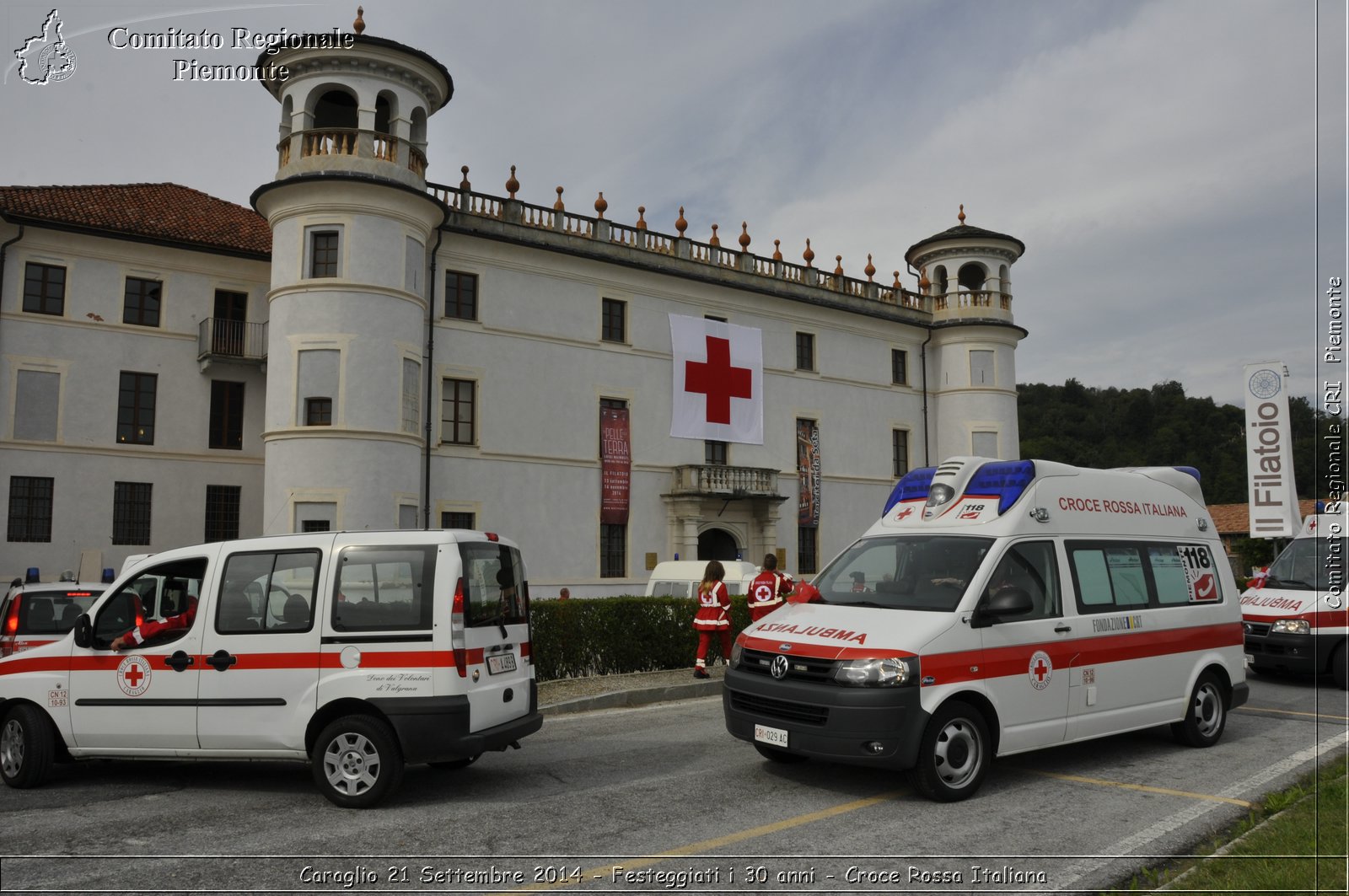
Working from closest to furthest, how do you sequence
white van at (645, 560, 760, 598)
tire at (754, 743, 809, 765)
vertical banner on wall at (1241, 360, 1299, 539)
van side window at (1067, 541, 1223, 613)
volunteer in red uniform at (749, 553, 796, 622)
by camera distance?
tire at (754, 743, 809, 765)
van side window at (1067, 541, 1223, 613)
volunteer in red uniform at (749, 553, 796, 622)
white van at (645, 560, 760, 598)
vertical banner on wall at (1241, 360, 1299, 539)

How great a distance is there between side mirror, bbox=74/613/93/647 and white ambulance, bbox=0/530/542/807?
14 mm

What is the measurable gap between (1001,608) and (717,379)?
2536 cm

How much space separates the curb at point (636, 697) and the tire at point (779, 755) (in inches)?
150

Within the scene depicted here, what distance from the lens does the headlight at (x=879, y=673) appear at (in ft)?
22.2

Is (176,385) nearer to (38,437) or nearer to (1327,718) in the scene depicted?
(38,437)

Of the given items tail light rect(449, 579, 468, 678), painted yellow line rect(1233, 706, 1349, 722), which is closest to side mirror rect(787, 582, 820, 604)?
tail light rect(449, 579, 468, 678)

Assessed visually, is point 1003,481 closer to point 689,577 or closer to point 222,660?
point 222,660

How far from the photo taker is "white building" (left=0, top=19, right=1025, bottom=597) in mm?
24484

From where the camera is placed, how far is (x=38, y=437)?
25078 millimetres

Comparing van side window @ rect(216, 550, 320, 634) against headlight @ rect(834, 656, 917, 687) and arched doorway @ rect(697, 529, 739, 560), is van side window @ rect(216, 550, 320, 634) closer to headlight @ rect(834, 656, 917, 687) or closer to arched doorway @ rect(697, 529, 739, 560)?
headlight @ rect(834, 656, 917, 687)

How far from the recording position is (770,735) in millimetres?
7293

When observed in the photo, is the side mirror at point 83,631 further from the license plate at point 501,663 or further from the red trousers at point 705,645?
the red trousers at point 705,645

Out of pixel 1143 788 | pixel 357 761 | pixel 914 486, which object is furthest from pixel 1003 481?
pixel 357 761

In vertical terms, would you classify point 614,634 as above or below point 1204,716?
above
